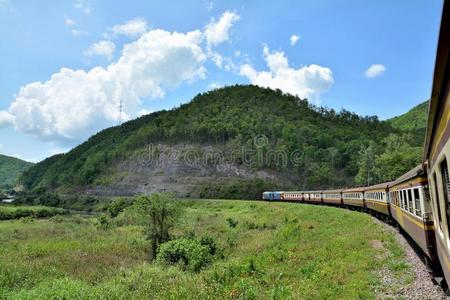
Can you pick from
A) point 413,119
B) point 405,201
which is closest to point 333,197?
point 405,201

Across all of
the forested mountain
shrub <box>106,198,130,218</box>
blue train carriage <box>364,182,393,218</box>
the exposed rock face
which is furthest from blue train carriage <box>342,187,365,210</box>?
the exposed rock face

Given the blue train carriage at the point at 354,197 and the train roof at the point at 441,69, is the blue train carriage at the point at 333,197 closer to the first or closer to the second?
the blue train carriage at the point at 354,197

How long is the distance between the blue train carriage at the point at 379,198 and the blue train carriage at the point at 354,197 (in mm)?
1805

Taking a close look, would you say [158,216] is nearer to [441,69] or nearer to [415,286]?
[415,286]

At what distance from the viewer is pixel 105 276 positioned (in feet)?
59.6

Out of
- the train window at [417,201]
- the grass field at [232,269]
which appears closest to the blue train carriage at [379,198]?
the grass field at [232,269]

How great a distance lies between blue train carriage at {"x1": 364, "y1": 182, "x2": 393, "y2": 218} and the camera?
789 inches

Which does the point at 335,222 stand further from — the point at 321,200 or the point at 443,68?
the point at 443,68

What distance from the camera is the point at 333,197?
131 feet

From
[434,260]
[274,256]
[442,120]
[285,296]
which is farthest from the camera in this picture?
[274,256]

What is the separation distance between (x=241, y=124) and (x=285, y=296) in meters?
132

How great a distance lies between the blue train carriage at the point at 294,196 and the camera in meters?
51.9

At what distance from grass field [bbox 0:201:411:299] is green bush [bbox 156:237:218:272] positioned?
99 centimetres

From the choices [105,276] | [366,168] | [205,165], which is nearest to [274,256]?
[105,276]
